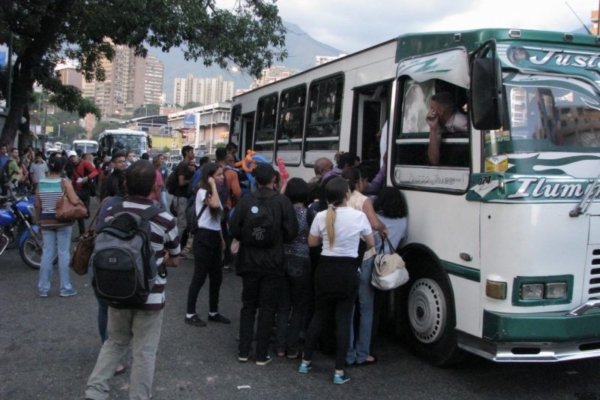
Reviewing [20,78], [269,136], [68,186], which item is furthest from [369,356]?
[20,78]

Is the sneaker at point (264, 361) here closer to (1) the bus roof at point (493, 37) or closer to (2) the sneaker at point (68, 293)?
(1) the bus roof at point (493, 37)

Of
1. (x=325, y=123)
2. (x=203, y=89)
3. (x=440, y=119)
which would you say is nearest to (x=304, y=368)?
(x=440, y=119)

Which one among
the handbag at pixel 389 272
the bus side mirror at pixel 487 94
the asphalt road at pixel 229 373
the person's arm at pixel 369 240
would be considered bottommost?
the asphalt road at pixel 229 373

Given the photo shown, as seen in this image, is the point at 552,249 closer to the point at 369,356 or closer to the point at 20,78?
the point at 369,356

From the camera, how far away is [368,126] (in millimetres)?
6988

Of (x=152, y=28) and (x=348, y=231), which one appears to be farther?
(x=152, y=28)

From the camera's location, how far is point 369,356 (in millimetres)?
5160

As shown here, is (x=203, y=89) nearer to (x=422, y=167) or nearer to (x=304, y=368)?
(x=422, y=167)

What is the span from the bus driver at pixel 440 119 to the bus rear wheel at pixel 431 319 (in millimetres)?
1078

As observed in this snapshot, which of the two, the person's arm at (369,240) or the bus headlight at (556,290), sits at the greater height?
the person's arm at (369,240)

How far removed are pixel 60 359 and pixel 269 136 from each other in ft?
19.8

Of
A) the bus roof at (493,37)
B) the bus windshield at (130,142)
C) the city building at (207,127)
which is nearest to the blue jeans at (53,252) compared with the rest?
the bus roof at (493,37)

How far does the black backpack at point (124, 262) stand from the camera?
3.45 metres

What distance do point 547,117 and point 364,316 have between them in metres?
2.27
